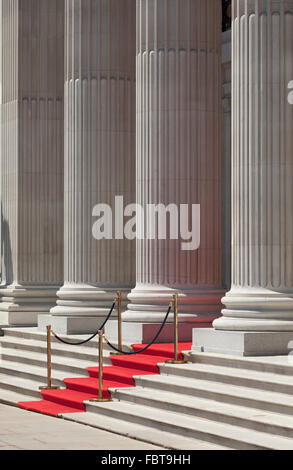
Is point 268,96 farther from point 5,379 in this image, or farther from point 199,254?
point 5,379

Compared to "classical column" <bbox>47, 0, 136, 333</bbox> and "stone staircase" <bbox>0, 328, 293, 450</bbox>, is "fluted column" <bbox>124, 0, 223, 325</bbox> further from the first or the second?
"classical column" <bbox>47, 0, 136, 333</bbox>

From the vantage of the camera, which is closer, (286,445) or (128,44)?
(286,445)

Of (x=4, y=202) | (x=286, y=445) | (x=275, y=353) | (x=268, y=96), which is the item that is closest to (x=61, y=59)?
(x=4, y=202)

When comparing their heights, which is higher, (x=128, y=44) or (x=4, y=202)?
(x=128, y=44)

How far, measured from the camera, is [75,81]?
2947 cm

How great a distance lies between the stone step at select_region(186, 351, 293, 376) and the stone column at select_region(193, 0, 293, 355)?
1.31 feet

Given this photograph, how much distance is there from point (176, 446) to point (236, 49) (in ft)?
28.2

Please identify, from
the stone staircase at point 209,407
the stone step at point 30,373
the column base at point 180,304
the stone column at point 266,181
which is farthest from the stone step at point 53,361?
the stone column at point 266,181

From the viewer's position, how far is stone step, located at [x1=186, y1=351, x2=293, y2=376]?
61.5ft

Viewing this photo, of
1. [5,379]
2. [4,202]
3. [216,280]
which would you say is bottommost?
[5,379]

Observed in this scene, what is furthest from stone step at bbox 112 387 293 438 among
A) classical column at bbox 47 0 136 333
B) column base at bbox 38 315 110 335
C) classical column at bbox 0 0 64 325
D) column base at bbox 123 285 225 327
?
classical column at bbox 0 0 64 325

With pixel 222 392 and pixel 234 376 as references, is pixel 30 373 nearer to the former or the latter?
pixel 234 376

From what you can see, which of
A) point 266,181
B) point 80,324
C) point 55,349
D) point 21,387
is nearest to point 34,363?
point 55,349

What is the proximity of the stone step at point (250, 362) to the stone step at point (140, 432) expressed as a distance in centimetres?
220
